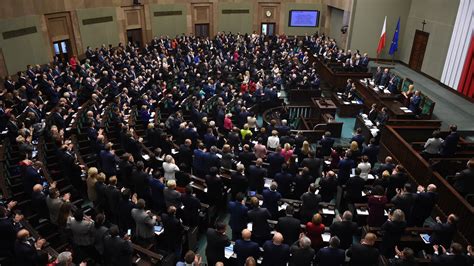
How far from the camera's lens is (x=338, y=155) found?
28.5 feet

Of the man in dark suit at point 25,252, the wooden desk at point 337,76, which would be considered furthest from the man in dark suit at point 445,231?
the wooden desk at point 337,76

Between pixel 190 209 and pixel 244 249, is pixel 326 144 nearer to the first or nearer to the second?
pixel 190 209

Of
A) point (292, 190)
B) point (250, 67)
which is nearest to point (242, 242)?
point (292, 190)

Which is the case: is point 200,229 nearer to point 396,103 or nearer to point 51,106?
point 51,106

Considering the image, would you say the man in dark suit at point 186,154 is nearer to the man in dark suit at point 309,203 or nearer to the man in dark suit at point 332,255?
the man in dark suit at point 309,203

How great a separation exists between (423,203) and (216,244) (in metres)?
4.23

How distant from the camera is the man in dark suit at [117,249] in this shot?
493cm

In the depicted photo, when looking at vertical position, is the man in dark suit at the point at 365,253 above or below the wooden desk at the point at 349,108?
above

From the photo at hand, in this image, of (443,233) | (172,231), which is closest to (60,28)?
(172,231)

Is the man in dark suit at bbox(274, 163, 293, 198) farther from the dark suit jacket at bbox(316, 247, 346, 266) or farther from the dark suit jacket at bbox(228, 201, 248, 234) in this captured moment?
the dark suit jacket at bbox(316, 247, 346, 266)

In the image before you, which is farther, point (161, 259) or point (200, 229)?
point (200, 229)

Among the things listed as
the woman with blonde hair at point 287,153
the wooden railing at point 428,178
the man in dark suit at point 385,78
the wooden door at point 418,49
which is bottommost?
the wooden railing at point 428,178

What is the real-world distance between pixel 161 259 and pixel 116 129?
5542 millimetres

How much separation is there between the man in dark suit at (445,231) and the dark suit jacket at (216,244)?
349cm
